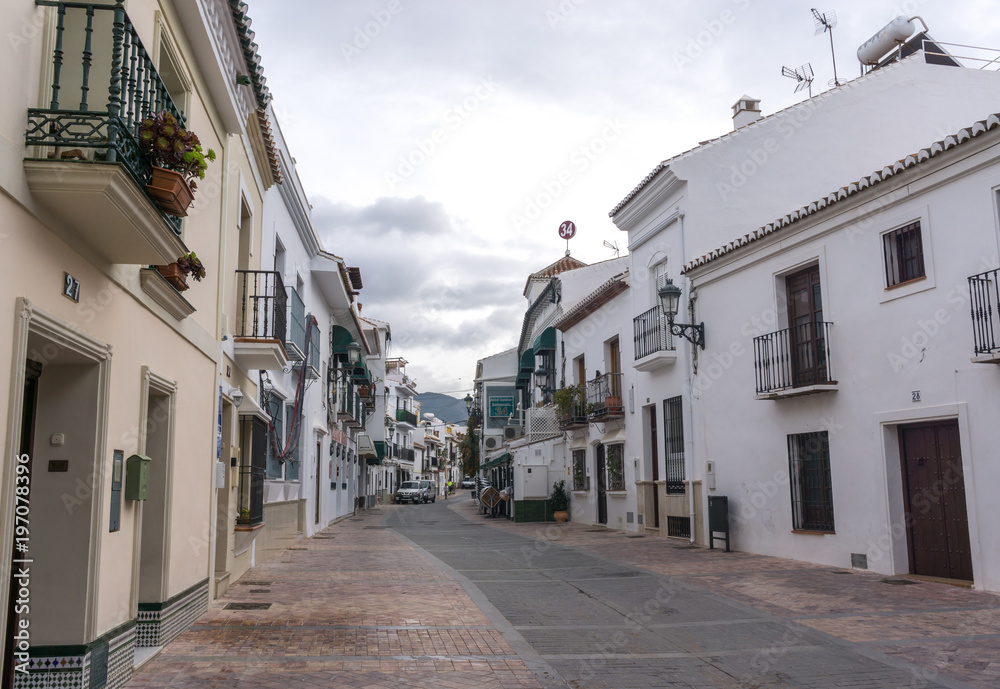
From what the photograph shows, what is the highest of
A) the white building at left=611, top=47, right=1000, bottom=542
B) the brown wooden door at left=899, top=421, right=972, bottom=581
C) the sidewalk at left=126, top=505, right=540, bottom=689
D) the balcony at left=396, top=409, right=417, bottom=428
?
the white building at left=611, top=47, right=1000, bottom=542

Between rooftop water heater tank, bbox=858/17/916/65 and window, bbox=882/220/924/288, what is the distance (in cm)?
833

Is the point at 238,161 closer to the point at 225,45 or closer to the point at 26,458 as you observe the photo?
the point at 225,45

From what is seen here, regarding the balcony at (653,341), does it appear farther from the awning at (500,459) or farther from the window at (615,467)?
the awning at (500,459)

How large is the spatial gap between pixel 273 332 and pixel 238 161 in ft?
7.50

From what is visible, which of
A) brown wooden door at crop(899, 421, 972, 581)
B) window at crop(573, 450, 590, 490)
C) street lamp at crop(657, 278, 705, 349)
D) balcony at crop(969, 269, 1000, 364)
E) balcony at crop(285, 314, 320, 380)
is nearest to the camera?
balcony at crop(969, 269, 1000, 364)

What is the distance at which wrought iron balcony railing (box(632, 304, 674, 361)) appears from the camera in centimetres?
1738

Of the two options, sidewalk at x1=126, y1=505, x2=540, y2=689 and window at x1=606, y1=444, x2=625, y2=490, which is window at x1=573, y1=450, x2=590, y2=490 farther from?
sidewalk at x1=126, y1=505, x2=540, y2=689

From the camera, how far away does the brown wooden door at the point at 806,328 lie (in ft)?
41.7

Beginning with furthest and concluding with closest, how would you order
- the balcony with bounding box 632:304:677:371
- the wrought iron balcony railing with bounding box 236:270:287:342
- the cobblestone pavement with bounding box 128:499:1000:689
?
the balcony with bounding box 632:304:677:371 < the wrought iron balcony railing with bounding box 236:270:287:342 < the cobblestone pavement with bounding box 128:499:1000:689

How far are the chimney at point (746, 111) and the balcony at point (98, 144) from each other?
1642cm

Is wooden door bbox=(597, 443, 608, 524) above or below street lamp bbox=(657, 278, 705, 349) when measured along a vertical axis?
below

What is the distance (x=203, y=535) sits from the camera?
28.1ft

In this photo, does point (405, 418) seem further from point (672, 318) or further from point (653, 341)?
point (672, 318)

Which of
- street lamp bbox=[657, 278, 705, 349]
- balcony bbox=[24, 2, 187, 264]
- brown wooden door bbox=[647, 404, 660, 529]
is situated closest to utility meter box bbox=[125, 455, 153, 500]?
balcony bbox=[24, 2, 187, 264]
